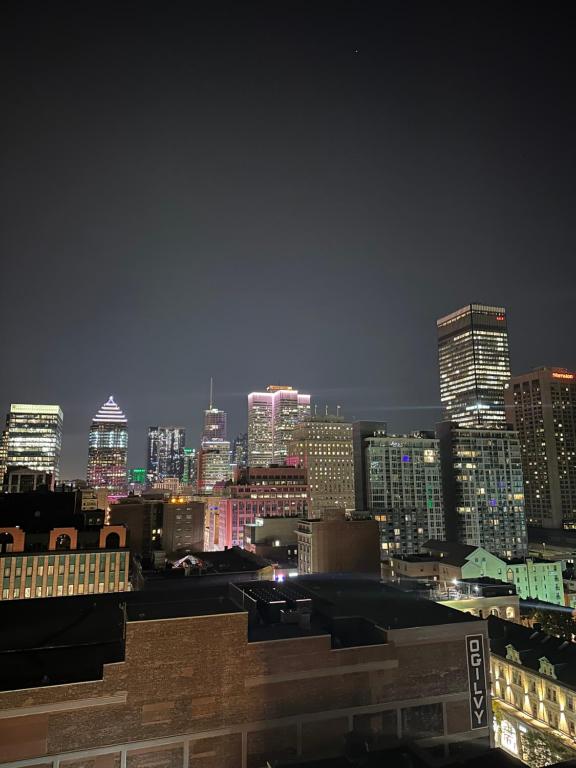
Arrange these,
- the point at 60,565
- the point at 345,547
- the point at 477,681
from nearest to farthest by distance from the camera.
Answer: the point at 477,681
the point at 60,565
the point at 345,547

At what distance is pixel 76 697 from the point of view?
3073 centimetres

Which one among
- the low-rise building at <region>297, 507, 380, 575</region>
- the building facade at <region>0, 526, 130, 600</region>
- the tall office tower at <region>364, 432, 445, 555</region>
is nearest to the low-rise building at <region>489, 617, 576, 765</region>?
the low-rise building at <region>297, 507, 380, 575</region>

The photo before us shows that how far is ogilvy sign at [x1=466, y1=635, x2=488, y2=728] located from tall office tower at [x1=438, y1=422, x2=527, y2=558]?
131159 mm

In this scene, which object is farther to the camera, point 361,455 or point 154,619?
point 361,455

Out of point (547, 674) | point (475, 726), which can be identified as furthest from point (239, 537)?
point (475, 726)

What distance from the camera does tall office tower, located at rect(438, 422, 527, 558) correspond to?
16600 centimetres

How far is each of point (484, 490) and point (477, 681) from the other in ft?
457

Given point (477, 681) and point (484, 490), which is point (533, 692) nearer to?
point (477, 681)

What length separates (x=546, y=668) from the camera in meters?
59.1

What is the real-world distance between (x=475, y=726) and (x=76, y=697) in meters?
30.6

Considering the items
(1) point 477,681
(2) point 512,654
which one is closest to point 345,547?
(2) point 512,654

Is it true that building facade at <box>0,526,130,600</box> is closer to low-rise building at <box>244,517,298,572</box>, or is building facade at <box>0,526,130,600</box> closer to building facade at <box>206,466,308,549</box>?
low-rise building at <box>244,517,298,572</box>

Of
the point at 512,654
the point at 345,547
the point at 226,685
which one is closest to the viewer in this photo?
the point at 226,685

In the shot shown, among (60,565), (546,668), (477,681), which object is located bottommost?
(546,668)
